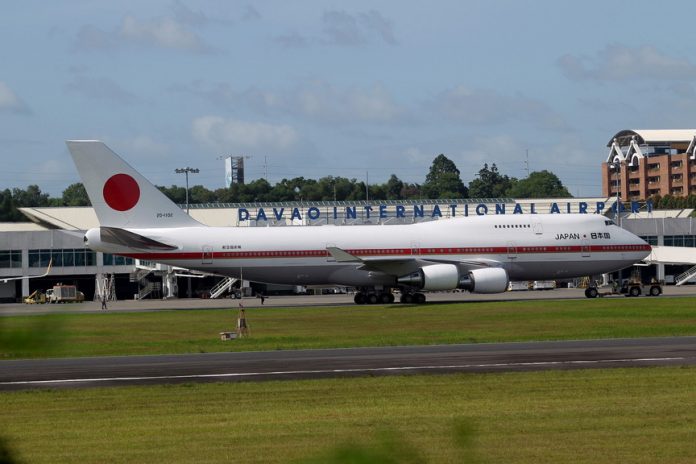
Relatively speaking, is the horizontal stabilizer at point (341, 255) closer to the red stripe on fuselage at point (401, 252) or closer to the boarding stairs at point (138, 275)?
the red stripe on fuselage at point (401, 252)

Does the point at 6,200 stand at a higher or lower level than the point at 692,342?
higher

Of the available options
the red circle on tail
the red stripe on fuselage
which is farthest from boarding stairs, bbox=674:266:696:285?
the red circle on tail

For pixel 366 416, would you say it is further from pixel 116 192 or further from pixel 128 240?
pixel 116 192

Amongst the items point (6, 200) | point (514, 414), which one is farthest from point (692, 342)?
point (6, 200)

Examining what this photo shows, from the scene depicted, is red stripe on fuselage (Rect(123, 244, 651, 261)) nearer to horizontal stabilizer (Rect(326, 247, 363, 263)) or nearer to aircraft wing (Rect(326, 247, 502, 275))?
aircraft wing (Rect(326, 247, 502, 275))

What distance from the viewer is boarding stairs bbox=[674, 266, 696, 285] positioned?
3740 inches

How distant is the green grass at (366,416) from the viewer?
51.0 ft

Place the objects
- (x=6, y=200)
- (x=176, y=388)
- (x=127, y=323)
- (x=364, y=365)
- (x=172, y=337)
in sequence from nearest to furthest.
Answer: (x=6, y=200), (x=176, y=388), (x=364, y=365), (x=172, y=337), (x=127, y=323)

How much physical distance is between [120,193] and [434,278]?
1853 cm

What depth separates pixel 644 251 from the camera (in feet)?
211

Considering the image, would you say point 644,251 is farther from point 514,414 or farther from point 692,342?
point 514,414

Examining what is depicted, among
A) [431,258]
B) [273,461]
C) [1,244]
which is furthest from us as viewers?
[1,244]

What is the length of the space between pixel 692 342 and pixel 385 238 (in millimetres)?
30959

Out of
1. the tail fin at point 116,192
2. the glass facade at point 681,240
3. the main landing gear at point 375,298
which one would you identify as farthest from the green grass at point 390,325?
the glass facade at point 681,240
